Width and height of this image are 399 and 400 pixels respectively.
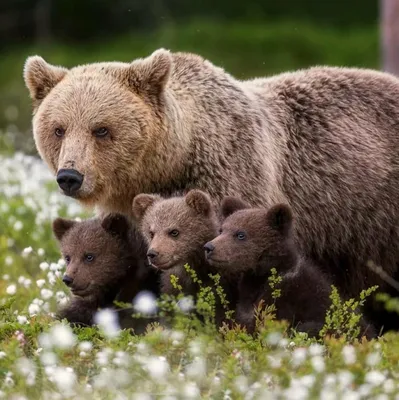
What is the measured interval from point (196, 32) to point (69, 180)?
1791 centimetres

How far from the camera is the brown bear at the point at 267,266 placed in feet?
21.5

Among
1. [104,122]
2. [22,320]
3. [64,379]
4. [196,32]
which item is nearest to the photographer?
[64,379]

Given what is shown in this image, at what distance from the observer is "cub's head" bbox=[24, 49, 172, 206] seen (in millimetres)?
7036

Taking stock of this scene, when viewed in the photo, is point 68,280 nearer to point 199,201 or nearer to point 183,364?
point 199,201

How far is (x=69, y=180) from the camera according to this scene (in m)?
6.86

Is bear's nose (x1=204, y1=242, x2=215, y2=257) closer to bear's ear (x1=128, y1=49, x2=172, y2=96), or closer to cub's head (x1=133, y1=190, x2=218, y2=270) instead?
cub's head (x1=133, y1=190, x2=218, y2=270)

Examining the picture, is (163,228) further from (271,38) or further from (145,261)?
(271,38)

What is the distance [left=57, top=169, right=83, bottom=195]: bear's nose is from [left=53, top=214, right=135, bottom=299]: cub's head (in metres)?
0.47

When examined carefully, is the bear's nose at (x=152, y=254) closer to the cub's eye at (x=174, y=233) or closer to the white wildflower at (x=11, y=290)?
the cub's eye at (x=174, y=233)

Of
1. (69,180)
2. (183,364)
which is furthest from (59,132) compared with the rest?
(183,364)

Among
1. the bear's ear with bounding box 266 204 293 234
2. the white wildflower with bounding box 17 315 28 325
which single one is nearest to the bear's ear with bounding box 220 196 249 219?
the bear's ear with bounding box 266 204 293 234

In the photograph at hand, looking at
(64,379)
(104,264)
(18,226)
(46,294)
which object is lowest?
(18,226)

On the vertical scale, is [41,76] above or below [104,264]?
above

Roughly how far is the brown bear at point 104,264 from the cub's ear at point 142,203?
0.37 m
